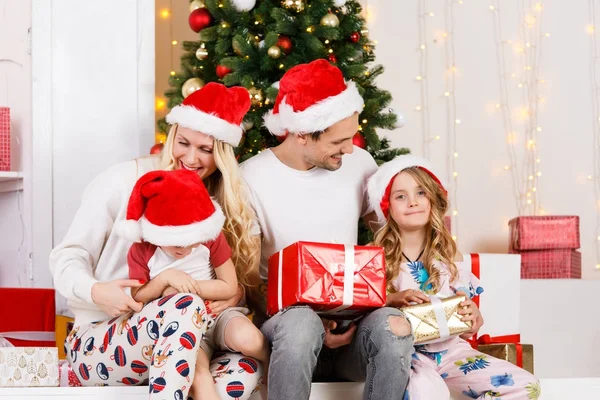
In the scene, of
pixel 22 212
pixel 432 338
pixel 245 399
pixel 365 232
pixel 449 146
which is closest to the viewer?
pixel 245 399

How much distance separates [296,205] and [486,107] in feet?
7.57

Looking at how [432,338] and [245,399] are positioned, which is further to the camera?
[432,338]

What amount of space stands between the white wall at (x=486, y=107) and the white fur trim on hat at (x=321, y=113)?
6.51 ft

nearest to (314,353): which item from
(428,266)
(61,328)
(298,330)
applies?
(298,330)

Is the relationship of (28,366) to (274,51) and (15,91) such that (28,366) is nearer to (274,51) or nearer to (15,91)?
(274,51)

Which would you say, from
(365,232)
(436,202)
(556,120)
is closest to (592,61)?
(556,120)

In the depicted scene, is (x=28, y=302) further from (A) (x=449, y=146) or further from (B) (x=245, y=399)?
(A) (x=449, y=146)

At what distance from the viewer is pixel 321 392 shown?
90.0 inches

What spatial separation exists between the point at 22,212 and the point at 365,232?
4.85ft

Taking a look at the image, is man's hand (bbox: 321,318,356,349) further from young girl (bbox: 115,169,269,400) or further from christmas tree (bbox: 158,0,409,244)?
christmas tree (bbox: 158,0,409,244)

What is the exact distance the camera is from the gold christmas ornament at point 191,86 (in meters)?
3.03

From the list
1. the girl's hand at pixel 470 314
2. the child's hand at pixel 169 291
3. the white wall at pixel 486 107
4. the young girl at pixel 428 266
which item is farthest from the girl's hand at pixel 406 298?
the white wall at pixel 486 107

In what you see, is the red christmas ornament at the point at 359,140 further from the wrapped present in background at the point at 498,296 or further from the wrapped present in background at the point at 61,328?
the wrapped present in background at the point at 61,328

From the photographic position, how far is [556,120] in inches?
178
